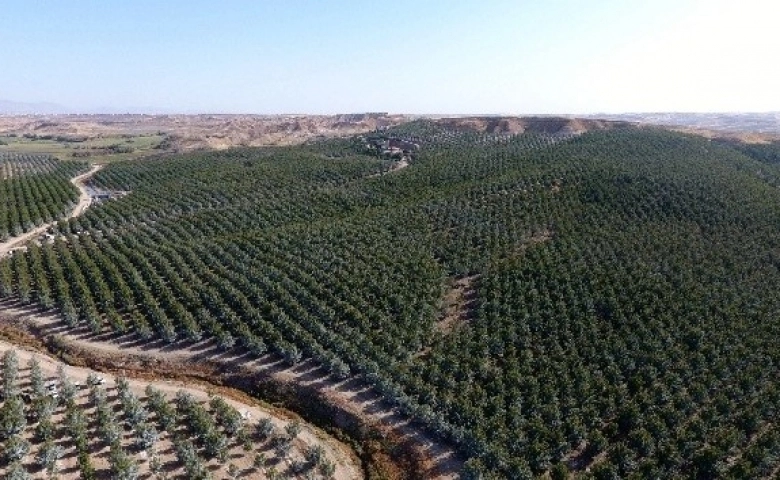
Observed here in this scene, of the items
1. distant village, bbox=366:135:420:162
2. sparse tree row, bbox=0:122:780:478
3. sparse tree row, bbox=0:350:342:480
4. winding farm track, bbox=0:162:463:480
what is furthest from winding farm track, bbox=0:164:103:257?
distant village, bbox=366:135:420:162

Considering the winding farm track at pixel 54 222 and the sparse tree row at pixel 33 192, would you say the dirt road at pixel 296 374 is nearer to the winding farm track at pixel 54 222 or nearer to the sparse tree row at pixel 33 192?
the winding farm track at pixel 54 222

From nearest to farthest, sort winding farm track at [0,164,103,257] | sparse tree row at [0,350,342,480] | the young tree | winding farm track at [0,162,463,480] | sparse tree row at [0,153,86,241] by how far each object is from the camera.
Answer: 1. sparse tree row at [0,350,342,480]
2. winding farm track at [0,162,463,480]
3. the young tree
4. winding farm track at [0,164,103,257]
5. sparse tree row at [0,153,86,241]

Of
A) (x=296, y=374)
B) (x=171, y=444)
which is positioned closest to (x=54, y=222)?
(x=296, y=374)

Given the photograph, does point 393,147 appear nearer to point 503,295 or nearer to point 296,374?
point 503,295

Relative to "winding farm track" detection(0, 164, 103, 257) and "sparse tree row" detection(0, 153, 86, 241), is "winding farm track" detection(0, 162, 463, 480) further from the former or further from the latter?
"sparse tree row" detection(0, 153, 86, 241)

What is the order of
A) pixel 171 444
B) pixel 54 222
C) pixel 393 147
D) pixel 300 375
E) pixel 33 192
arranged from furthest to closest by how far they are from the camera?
pixel 393 147
pixel 33 192
pixel 54 222
pixel 300 375
pixel 171 444

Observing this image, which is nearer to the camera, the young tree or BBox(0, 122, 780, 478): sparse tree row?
BBox(0, 122, 780, 478): sparse tree row

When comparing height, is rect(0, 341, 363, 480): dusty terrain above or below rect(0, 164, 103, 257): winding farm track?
below
